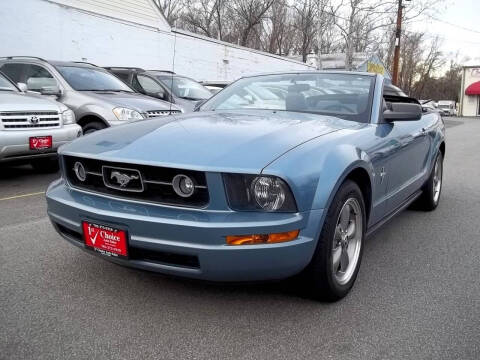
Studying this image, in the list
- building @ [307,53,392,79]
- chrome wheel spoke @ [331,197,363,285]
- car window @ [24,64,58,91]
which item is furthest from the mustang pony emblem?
building @ [307,53,392,79]

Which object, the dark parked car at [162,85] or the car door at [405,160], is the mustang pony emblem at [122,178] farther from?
the dark parked car at [162,85]

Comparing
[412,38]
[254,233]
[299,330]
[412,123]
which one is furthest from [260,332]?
[412,38]

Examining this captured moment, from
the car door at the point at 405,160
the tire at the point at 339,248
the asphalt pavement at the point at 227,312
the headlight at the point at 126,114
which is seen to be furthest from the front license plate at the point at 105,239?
the headlight at the point at 126,114

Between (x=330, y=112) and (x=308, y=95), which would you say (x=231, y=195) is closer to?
(x=330, y=112)

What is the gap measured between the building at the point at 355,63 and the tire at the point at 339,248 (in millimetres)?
19588

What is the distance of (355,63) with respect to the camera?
27.3 metres

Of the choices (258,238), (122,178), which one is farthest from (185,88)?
(258,238)

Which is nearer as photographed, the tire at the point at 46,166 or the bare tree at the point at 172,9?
the tire at the point at 46,166

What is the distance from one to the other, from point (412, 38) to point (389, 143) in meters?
47.0

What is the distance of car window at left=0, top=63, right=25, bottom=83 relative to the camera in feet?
25.6

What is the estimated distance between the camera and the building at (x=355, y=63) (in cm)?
2182

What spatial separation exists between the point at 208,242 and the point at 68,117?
479 cm

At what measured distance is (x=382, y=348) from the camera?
2.25m

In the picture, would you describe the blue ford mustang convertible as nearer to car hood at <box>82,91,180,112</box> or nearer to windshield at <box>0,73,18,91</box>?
car hood at <box>82,91,180,112</box>
